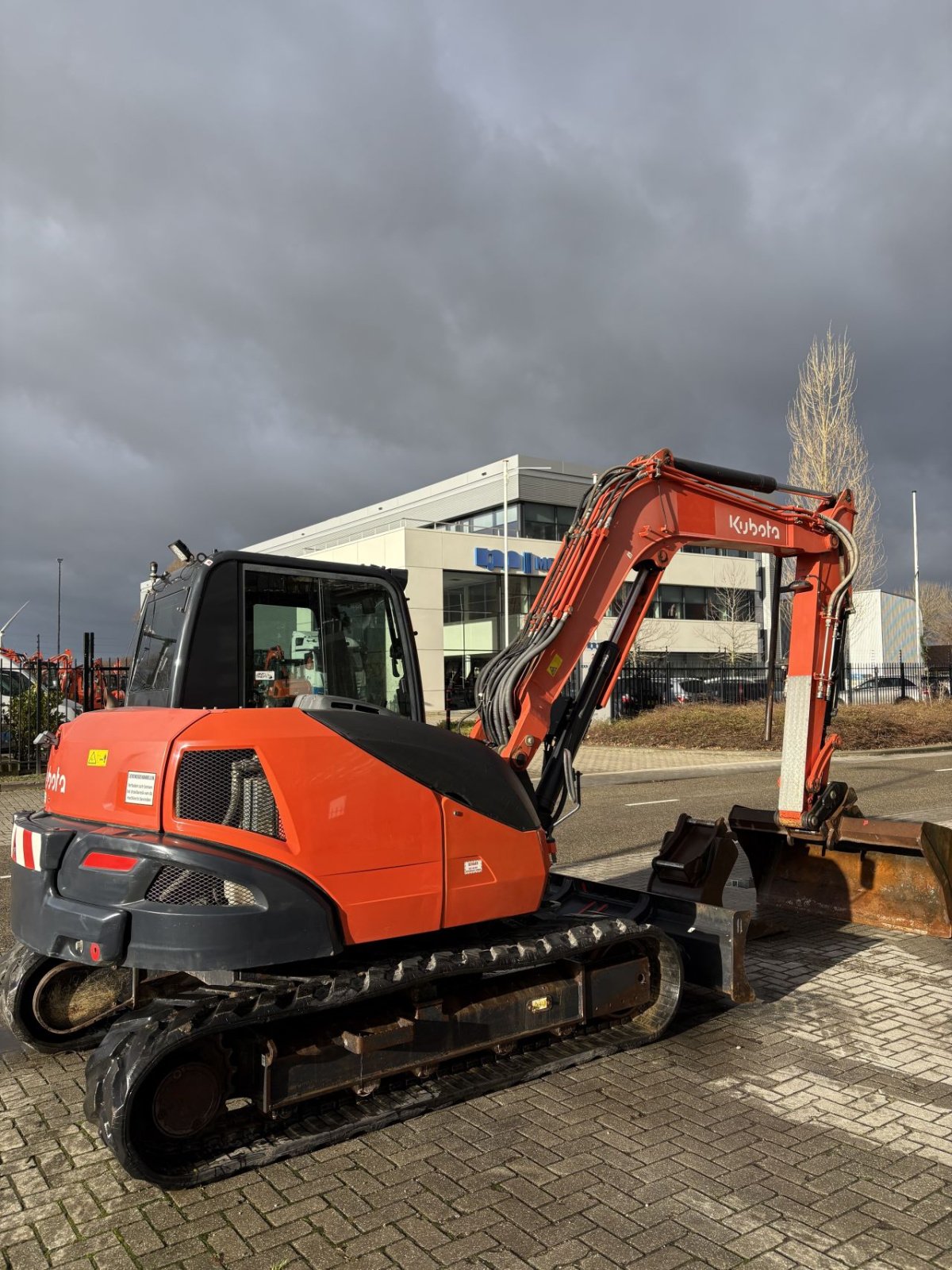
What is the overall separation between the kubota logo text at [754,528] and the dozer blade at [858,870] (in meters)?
2.28

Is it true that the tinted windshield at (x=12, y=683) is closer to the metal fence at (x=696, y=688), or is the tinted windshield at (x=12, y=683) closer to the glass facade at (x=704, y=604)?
the metal fence at (x=696, y=688)

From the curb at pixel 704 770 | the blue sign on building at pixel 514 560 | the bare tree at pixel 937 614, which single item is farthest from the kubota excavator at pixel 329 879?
the bare tree at pixel 937 614

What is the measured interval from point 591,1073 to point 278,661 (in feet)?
8.35

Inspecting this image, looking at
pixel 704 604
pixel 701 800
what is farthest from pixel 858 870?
pixel 704 604

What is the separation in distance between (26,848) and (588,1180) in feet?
9.21


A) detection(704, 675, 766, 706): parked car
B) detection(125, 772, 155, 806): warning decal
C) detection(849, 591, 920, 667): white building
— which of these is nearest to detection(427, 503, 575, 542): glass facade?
detection(849, 591, 920, 667): white building

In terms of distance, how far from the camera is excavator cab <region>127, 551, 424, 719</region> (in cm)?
475

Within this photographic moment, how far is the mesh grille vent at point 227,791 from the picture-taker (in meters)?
4.00

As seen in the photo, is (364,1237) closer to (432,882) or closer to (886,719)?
(432,882)

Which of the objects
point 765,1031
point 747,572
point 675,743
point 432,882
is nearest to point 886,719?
→ point 675,743

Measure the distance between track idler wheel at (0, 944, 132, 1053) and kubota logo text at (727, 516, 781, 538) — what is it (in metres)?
4.58

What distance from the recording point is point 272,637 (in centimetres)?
496

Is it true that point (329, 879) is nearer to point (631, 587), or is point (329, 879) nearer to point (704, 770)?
point (631, 587)

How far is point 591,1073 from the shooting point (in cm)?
482
